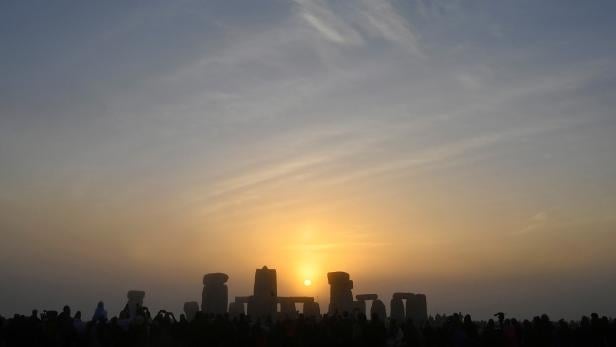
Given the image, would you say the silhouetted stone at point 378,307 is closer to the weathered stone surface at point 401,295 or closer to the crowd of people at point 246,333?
the weathered stone surface at point 401,295

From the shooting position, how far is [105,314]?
19.2 m

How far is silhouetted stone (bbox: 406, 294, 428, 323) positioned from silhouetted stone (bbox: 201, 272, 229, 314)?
11.7 m

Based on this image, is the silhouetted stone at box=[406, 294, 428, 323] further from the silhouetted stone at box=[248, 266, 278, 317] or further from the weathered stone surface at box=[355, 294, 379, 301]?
the silhouetted stone at box=[248, 266, 278, 317]

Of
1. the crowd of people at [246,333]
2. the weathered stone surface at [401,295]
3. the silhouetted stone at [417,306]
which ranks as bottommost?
the crowd of people at [246,333]

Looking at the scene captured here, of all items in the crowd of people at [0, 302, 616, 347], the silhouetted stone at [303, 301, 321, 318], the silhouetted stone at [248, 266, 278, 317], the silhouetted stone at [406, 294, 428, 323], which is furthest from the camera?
the silhouetted stone at [406, 294, 428, 323]

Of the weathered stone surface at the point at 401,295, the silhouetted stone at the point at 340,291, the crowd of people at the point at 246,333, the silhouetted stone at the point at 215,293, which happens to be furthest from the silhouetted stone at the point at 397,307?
the crowd of people at the point at 246,333

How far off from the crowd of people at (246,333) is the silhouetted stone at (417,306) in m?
23.3

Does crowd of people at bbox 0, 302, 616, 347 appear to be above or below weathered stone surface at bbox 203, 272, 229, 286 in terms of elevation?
below

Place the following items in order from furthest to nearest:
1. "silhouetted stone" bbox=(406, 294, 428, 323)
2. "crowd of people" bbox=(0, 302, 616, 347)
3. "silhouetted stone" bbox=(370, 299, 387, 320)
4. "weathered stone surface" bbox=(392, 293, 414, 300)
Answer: "weathered stone surface" bbox=(392, 293, 414, 300)
"silhouetted stone" bbox=(370, 299, 387, 320)
"silhouetted stone" bbox=(406, 294, 428, 323)
"crowd of people" bbox=(0, 302, 616, 347)

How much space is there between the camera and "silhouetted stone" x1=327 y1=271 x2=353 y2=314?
44184mm

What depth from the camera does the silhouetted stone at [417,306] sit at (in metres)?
44.0

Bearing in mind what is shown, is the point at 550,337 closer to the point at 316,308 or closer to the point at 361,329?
the point at 361,329

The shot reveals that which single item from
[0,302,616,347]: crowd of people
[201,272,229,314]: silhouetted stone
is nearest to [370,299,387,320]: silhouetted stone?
[201,272,229,314]: silhouetted stone

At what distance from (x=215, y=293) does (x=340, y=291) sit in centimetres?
821
